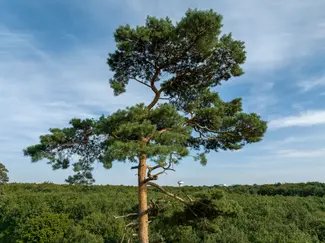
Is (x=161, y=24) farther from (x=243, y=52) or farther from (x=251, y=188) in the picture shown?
(x=251, y=188)

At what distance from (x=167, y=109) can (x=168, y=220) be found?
279 centimetres

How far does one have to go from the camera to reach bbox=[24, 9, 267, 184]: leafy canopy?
5.90 m

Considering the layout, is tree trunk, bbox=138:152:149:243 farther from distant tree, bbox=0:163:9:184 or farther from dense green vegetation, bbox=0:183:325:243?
distant tree, bbox=0:163:9:184

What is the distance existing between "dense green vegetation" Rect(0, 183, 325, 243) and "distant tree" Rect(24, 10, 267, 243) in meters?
0.73

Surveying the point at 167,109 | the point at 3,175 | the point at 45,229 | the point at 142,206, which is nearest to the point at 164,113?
the point at 167,109

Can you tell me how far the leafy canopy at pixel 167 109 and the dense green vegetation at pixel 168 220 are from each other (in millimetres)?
1410

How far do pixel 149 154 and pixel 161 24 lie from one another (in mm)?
2923

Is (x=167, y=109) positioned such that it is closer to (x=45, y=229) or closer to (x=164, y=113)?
(x=164, y=113)

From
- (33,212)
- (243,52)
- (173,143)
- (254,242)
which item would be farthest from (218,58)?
(33,212)

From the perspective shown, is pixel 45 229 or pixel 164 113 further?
pixel 45 229

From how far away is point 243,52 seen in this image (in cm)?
705

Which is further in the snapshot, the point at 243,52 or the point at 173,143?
the point at 243,52

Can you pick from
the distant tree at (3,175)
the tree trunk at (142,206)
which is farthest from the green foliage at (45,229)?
the distant tree at (3,175)

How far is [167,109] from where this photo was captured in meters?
5.95
